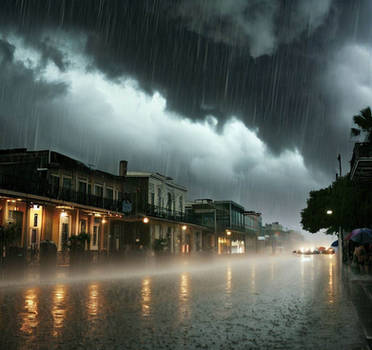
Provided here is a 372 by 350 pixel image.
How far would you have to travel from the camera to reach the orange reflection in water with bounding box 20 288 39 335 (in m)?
7.18

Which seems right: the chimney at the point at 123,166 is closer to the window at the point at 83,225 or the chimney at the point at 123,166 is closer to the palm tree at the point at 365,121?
the window at the point at 83,225

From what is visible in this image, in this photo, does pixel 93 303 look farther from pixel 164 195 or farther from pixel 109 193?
pixel 164 195

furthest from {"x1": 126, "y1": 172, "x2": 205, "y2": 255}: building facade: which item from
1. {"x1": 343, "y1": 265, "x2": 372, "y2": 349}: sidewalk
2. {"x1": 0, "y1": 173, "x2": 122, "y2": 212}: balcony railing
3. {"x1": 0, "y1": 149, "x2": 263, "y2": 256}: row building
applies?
{"x1": 343, "y1": 265, "x2": 372, "y2": 349}: sidewalk

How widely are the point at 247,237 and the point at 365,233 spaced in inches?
2789

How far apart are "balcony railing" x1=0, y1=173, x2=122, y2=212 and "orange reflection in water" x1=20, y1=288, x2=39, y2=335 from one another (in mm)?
Result: 13840

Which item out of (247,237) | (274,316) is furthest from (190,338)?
(247,237)

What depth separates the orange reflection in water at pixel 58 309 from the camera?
7462mm

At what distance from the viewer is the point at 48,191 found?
29641 millimetres

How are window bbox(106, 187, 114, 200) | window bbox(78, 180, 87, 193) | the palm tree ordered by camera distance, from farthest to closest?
window bbox(106, 187, 114, 200) → window bbox(78, 180, 87, 193) → the palm tree

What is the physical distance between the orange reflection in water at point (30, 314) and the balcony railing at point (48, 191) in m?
13.8

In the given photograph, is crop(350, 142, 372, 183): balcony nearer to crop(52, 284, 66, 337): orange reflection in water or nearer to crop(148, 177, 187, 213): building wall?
crop(52, 284, 66, 337): orange reflection in water

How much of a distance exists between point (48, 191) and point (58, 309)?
21182mm

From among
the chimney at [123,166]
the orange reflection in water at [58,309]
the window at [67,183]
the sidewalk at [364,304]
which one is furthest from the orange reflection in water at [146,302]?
the chimney at [123,166]

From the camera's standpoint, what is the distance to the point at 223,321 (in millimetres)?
8000
